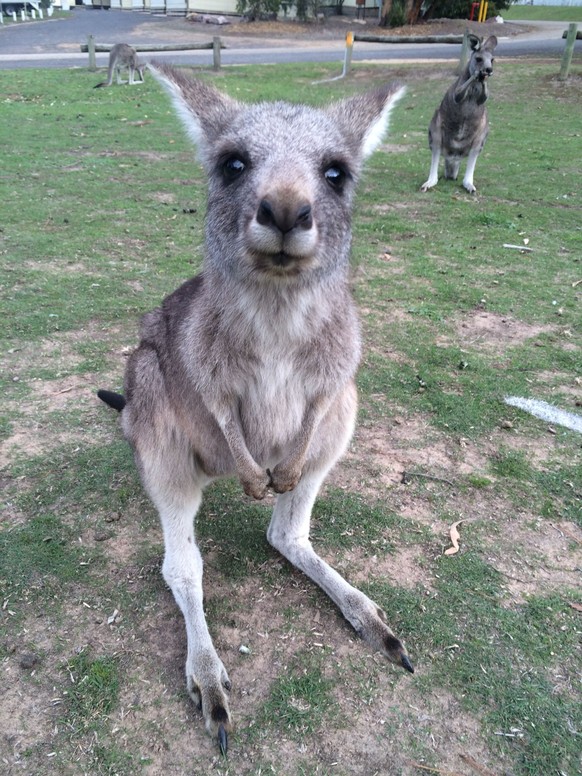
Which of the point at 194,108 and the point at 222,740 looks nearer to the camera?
the point at 222,740

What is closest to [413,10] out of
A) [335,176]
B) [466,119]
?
[466,119]

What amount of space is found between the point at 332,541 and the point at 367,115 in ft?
5.02

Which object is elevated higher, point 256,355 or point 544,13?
point 544,13

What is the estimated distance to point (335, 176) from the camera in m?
1.88

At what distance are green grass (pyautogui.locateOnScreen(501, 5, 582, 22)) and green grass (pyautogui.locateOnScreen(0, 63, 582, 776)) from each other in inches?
1384

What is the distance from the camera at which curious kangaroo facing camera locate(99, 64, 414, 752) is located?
1.74 m

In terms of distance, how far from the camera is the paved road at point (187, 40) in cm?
1753

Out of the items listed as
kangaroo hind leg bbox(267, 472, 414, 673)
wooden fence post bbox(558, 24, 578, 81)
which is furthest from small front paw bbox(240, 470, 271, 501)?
wooden fence post bbox(558, 24, 578, 81)

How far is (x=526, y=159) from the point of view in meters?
8.23

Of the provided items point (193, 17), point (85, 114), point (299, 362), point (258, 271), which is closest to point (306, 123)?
point (258, 271)

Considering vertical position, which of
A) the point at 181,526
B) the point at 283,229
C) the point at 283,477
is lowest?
the point at 181,526

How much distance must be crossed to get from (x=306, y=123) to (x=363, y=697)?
171cm

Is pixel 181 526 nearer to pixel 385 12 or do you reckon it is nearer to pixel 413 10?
pixel 413 10

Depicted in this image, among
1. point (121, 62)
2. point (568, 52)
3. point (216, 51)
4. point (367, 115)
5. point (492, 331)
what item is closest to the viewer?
point (367, 115)
